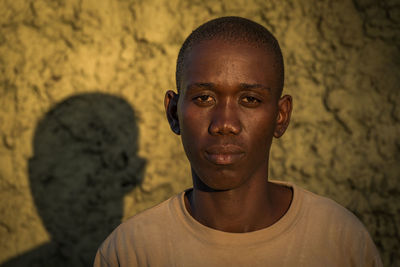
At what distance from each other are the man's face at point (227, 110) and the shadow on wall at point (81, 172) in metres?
0.74

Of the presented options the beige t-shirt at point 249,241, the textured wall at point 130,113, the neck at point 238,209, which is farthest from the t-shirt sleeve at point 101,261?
the textured wall at point 130,113

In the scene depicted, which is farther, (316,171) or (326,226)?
(316,171)

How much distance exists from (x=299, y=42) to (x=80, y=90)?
2.85ft

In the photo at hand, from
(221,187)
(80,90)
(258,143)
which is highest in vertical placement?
(80,90)

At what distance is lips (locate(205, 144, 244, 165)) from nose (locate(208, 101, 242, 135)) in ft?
0.10

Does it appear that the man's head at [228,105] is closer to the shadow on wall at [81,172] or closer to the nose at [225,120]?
the nose at [225,120]

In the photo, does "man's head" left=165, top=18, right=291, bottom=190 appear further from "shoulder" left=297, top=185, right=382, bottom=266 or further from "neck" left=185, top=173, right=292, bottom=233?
"shoulder" left=297, top=185, right=382, bottom=266

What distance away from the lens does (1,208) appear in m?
1.66

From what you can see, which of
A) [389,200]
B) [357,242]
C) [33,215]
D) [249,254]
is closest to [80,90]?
[33,215]

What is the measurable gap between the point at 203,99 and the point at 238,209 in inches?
11.1

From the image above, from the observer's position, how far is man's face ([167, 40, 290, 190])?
0.95 m

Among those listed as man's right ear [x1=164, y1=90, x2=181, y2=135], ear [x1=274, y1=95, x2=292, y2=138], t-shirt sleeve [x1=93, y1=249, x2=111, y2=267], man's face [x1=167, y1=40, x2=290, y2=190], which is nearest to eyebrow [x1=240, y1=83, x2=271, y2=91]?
man's face [x1=167, y1=40, x2=290, y2=190]

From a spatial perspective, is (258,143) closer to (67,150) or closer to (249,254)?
(249,254)

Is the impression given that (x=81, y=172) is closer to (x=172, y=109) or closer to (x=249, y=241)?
(x=172, y=109)
